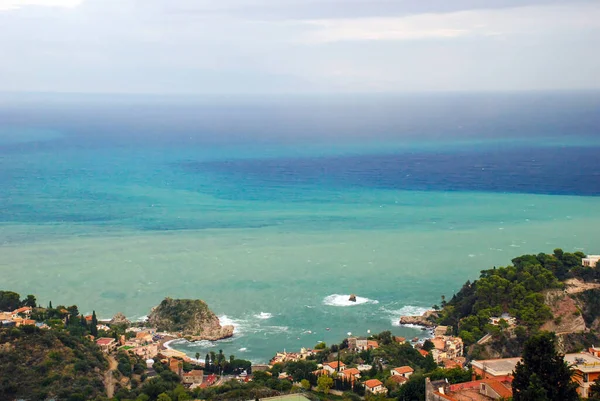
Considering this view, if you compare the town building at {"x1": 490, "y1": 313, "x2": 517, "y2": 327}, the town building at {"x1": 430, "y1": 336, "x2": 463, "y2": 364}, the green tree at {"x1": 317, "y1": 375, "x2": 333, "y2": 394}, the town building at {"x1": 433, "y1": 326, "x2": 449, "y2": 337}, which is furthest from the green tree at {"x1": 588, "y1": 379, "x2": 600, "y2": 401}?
the town building at {"x1": 433, "y1": 326, "x2": 449, "y2": 337}

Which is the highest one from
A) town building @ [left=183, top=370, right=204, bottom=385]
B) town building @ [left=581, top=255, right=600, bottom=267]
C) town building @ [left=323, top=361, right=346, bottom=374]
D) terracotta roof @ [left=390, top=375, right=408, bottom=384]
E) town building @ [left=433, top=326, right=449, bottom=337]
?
town building @ [left=581, top=255, right=600, bottom=267]

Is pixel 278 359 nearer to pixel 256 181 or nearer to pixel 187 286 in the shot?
pixel 187 286

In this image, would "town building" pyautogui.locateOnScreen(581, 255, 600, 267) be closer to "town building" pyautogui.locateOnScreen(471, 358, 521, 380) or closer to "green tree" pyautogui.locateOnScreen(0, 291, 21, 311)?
"town building" pyautogui.locateOnScreen(471, 358, 521, 380)

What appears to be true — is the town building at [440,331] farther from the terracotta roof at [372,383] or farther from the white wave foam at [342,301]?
the terracotta roof at [372,383]

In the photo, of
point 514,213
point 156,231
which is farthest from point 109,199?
point 514,213

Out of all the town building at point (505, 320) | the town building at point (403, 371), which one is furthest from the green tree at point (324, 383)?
the town building at point (505, 320)

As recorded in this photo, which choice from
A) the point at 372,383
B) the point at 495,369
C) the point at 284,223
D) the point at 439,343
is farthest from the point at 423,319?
the point at 284,223
